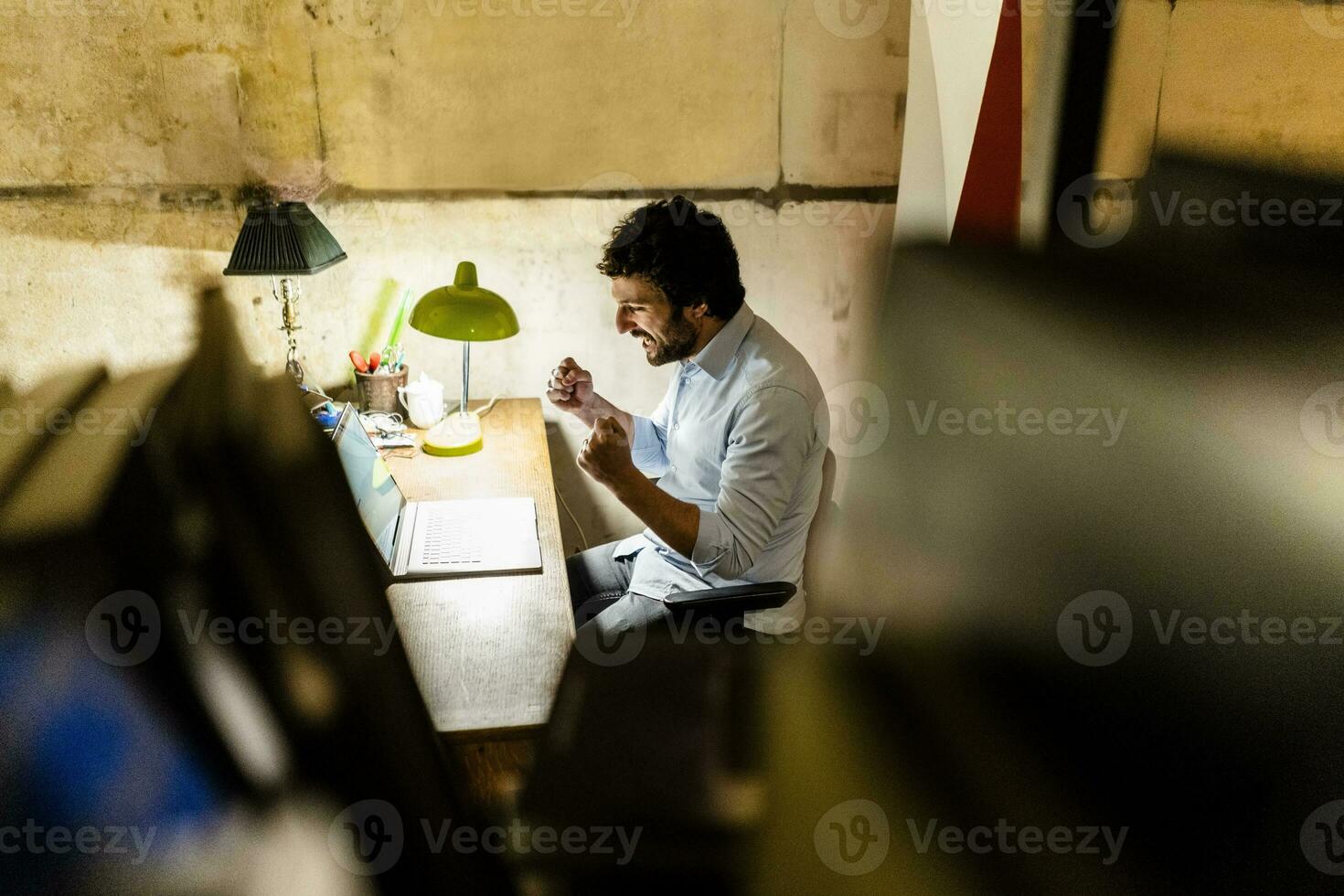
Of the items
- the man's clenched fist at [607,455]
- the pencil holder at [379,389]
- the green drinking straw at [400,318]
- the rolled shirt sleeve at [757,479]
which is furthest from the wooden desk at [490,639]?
the green drinking straw at [400,318]

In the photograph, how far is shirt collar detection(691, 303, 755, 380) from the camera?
7.30 feet

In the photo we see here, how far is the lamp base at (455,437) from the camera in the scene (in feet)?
8.87

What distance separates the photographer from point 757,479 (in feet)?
6.64

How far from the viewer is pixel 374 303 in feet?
9.96

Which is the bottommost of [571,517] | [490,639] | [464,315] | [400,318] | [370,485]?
[571,517]

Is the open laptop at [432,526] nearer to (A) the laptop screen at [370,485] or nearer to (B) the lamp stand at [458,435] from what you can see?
(A) the laptop screen at [370,485]

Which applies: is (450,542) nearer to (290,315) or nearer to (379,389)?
(379,389)

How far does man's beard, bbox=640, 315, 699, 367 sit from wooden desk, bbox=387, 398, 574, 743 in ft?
1.66

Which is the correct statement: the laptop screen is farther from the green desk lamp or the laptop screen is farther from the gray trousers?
the gray trousers

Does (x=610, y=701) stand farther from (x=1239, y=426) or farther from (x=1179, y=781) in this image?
(x=1239, y=426)

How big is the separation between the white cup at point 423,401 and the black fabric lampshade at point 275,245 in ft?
1.59

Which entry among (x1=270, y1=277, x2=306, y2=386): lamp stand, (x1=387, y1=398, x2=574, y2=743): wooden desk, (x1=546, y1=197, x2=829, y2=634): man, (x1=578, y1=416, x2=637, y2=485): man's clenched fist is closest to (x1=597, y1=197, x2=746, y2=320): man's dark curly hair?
(x1=546, y1=197, x2=829, y2=634): man

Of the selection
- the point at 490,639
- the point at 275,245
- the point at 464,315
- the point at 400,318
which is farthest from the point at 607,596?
the point at 275,245

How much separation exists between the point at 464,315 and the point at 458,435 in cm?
47
